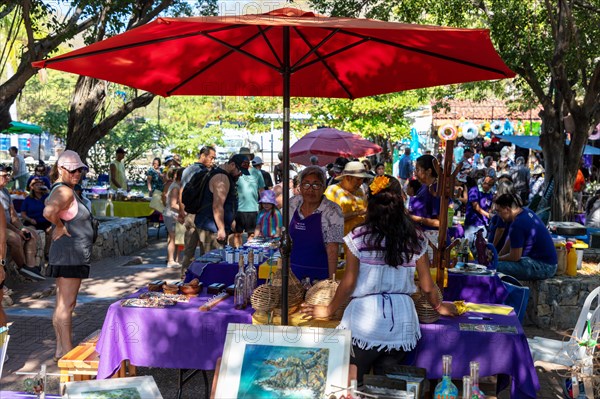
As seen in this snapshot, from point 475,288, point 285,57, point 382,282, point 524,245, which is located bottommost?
point 475,288

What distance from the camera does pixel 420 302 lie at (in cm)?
461

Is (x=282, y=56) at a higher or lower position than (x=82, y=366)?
higher

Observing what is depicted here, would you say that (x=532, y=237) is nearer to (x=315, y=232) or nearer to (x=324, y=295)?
(x=315, y=232)

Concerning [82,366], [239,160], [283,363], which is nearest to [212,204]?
[239,160]

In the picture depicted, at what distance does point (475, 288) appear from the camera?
6.16 metres

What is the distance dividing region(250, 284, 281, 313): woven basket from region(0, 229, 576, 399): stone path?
127 centimetres

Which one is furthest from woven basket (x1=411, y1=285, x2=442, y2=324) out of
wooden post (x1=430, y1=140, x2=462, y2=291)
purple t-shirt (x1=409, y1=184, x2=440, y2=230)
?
purple t-shirt (x1=409, y1=184, x2=440, y2=230)

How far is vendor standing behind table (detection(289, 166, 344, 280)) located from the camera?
5480 mm

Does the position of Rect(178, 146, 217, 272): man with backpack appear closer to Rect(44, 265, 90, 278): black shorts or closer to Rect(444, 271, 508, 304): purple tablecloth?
Rect(44, 265, 90, 278): black shorts

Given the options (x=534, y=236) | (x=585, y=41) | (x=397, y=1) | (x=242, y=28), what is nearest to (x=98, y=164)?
(x=397, y=1)

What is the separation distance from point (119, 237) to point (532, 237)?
7898 mm

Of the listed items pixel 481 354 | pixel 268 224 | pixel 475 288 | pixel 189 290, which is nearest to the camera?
pixel 481 354

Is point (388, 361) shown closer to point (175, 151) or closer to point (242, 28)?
point (242, 28)

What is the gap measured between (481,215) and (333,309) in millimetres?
6468
